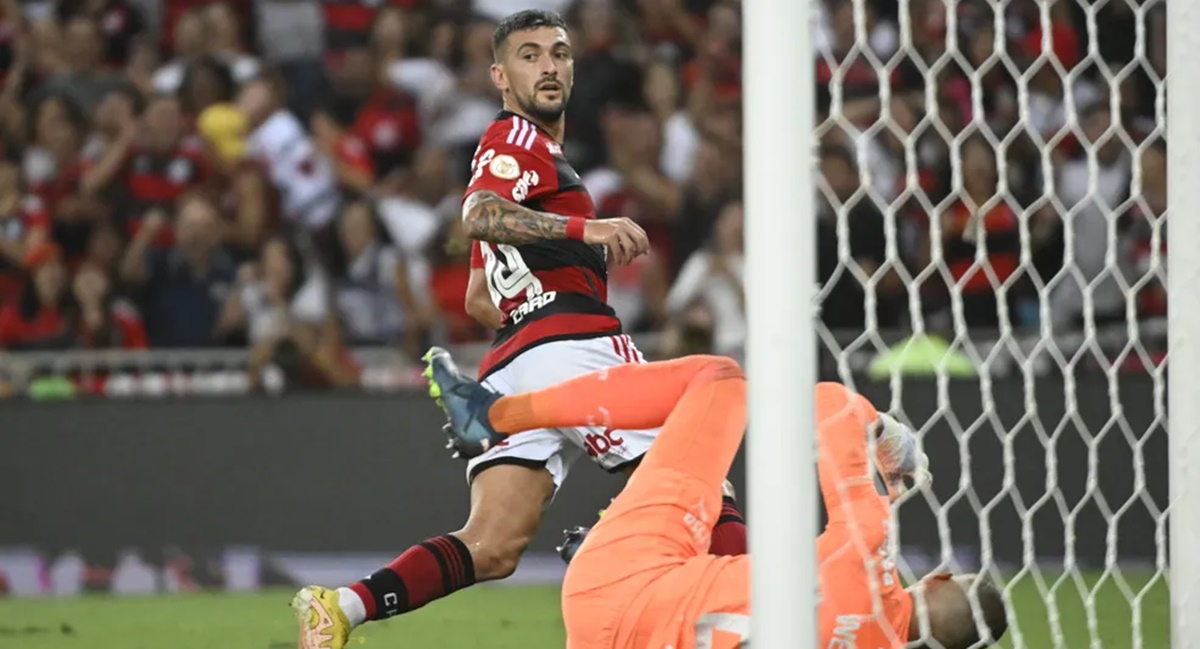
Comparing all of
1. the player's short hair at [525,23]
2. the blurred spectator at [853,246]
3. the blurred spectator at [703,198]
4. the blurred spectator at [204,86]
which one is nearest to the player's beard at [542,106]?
the player's short hair at [525,23]

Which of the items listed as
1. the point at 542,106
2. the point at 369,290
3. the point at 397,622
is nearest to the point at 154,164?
the point at 369,290

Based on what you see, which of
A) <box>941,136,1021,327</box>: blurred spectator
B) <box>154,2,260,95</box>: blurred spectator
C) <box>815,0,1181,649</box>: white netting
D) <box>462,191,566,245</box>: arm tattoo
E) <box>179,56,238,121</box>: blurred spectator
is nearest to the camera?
<box>462,191,566,245</box>: arm tattoo

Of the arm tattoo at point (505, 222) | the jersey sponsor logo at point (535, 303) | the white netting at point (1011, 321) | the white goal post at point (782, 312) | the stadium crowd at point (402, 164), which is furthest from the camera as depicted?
the stadium crowd at point (402, 164)

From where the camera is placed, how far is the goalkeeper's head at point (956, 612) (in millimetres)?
3402

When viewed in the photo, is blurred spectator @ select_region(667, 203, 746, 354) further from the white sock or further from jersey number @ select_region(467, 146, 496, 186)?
the white sock

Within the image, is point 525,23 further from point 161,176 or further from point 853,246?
point 161,176

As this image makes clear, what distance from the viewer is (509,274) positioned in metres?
4.48

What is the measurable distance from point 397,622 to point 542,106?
2767mm

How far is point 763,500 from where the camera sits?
2.81 metres

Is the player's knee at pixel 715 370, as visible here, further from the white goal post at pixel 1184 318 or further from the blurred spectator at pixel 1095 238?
the blurred spectator at pixel 1095 238

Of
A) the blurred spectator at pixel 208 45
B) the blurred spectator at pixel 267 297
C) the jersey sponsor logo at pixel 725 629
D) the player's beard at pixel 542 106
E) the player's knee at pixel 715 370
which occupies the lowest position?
the jersey sponsor logo at pixel 725 629

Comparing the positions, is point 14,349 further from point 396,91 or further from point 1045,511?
point 1045,511

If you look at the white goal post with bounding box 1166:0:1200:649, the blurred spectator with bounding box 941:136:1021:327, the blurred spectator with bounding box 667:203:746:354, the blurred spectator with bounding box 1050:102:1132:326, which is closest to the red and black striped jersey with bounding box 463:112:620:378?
the white goal post with bounding box 1166:0:1200:649

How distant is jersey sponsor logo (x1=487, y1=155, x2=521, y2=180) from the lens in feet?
14.2
